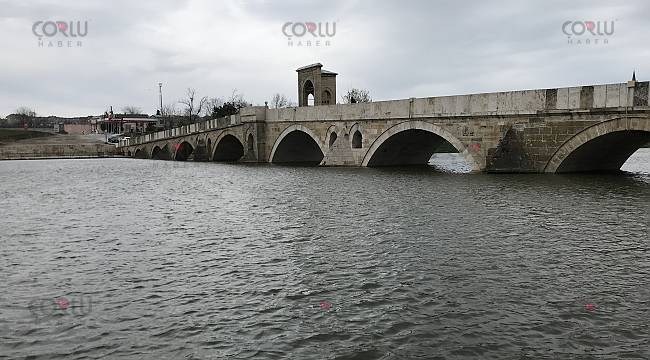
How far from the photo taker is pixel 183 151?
49.4m

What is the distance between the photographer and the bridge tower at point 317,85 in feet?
131

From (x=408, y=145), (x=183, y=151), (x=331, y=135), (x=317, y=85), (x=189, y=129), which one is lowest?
(x=183, y=151)

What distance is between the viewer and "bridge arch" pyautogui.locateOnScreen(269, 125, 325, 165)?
35.2m

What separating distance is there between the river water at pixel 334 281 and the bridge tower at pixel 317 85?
90.7ft

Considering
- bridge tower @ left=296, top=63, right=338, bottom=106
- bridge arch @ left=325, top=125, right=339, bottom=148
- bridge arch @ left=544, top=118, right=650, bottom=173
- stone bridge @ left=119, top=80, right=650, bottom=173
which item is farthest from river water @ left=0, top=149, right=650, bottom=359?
bridge tower @ left=296, top=63, right=338, bottom=106

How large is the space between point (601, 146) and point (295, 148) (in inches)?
842

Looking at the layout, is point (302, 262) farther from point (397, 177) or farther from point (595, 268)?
point (397, 177)

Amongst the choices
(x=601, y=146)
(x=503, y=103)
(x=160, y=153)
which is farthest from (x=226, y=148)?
(x=601, y=146)

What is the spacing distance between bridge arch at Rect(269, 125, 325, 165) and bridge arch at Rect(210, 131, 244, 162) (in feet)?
18.0

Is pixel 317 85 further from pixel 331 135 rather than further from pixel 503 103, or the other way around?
pixel 503 103

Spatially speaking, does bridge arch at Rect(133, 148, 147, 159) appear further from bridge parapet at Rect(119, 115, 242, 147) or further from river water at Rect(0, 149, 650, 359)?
river water at Rect(0, 149, 650, 359)

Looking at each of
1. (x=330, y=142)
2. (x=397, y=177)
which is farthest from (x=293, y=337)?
(x=330, y=142)

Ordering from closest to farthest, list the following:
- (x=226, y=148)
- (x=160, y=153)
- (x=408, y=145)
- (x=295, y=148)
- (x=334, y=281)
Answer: (x=334, y=281)
(x=408, y=145)
(x=295, y=148)
(x=226, y=148)
(x=160, y=153)

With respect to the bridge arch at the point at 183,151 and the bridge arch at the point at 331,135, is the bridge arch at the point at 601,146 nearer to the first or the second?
the bridge arch at the point at 331,135
